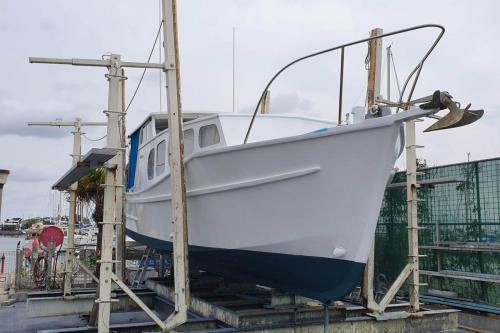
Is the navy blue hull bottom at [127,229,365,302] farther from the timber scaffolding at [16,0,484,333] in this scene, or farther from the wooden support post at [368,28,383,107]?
the wooden support post at [368,28,383,107]

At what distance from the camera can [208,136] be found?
712 centimetres

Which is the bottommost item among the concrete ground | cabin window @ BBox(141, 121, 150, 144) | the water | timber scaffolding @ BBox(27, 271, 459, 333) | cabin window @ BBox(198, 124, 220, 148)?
the water

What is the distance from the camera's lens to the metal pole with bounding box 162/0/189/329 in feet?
18.5

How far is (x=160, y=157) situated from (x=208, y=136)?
146 centimetres

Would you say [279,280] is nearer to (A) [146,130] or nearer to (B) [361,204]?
(B) [361,204]

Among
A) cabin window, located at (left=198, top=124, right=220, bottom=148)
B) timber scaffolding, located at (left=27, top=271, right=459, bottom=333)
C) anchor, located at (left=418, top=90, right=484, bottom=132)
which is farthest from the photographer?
cabin window, located at (left=198, top=124, right=220, bottom=148)

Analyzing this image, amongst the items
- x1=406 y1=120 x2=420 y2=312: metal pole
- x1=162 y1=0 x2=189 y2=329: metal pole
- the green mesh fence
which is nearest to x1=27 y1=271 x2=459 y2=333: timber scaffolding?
x1=406 y1=120 x2=420 y2=312: metal pole

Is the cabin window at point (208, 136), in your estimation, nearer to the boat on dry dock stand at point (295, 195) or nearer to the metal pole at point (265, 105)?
the boat on dry dock stand at point (295, 195)

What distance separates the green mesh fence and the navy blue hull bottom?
2666 mm

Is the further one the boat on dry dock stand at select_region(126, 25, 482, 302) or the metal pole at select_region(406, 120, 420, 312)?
the metal pole at select_region(406, 120, 420, 312)

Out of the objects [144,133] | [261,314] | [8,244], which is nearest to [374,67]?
[261,314]

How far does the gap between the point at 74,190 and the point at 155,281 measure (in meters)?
A: 2.23

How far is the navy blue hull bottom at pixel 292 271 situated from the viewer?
17.5ft

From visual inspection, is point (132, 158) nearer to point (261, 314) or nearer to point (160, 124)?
point (160, 124)
